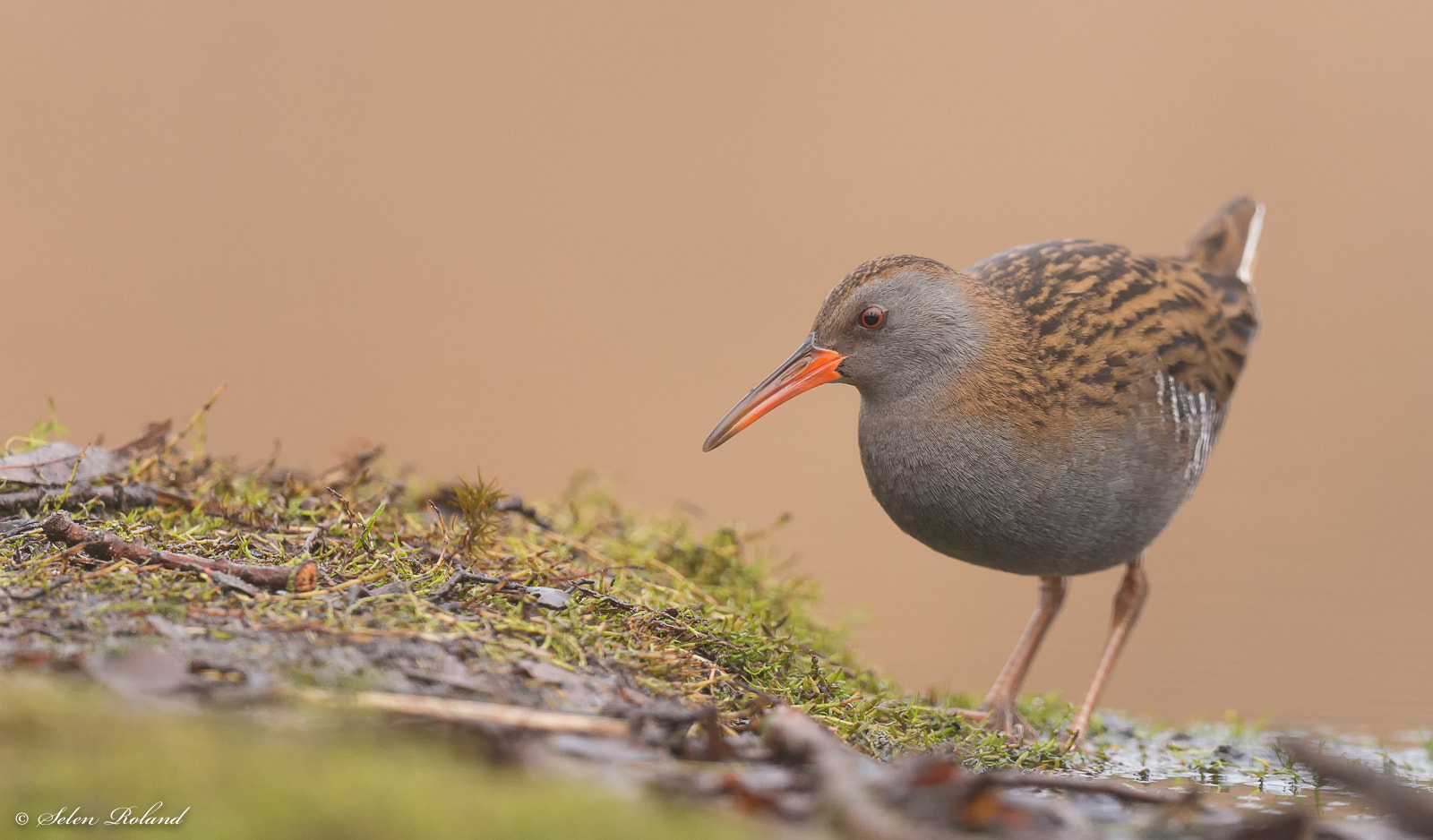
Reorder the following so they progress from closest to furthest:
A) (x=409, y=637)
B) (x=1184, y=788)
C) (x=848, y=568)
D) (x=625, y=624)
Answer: (x=409, y=637) < (x=625, y=624) < (x=1184, y=788) < (x=848, y=568)

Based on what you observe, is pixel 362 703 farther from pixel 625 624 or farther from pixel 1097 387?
pixel 1097 387

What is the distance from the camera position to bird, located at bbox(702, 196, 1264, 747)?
14.8 ft

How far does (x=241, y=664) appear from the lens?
2.64 meters

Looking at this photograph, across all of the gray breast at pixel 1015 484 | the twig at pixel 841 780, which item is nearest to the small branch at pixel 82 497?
the twig at pixel 841 780

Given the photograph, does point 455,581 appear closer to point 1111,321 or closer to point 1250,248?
point 1111,321

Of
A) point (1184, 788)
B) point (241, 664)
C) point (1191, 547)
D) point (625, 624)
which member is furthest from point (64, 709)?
point (1191, 547)

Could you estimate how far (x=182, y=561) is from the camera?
10.2ft

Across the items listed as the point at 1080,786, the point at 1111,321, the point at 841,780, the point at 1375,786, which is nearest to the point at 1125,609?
the point at 1111,321

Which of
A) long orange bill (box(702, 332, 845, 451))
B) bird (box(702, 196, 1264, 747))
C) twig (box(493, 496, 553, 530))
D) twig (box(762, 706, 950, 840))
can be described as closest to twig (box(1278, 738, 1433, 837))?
twig (box(762, 706, 950, 840))

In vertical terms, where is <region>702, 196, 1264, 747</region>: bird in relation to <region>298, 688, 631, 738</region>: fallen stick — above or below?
above

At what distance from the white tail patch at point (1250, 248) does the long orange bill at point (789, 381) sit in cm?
292

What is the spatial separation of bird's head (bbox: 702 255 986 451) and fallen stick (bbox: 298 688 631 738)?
2157mm

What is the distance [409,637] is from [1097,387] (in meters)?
2.94

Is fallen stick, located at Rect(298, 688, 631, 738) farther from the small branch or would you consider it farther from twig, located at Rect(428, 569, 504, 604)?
the small branch
